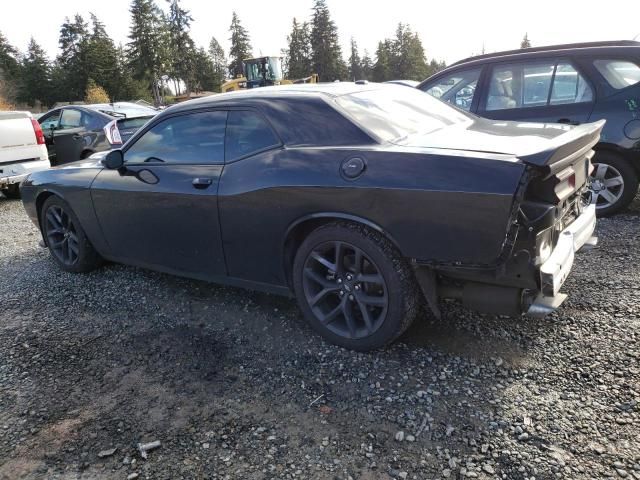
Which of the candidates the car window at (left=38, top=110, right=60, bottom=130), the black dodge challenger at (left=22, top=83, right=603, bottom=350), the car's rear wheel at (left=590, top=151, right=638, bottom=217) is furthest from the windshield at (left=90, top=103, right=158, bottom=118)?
the car's rear wheel at (left=590, top=151, right=638, bottom=217)

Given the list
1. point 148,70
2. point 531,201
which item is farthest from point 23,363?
point 148,70

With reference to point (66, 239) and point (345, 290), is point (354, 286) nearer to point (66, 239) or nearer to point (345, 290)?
point (345, 290)

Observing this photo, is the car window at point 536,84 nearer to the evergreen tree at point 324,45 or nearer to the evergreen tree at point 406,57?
the evergreen tree at point 324,45

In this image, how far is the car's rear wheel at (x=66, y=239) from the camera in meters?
4.66

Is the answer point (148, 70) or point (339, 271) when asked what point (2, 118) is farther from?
point (148, 70)

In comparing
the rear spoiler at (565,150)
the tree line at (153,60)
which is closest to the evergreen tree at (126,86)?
the tree line at (153,60)

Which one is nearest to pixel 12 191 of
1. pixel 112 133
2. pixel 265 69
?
pixel 112 133

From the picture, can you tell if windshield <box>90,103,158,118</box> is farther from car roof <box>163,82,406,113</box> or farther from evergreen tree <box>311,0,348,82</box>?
evergreen tree <box>311,0,348,82</box>

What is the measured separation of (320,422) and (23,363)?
A: 2.11 meters

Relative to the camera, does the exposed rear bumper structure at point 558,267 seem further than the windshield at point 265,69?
No

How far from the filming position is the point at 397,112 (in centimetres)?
333

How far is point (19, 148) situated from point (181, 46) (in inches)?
2571

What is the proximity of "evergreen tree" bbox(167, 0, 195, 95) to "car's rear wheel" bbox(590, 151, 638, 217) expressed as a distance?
67360 millimetres

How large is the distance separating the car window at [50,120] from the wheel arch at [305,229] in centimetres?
952
